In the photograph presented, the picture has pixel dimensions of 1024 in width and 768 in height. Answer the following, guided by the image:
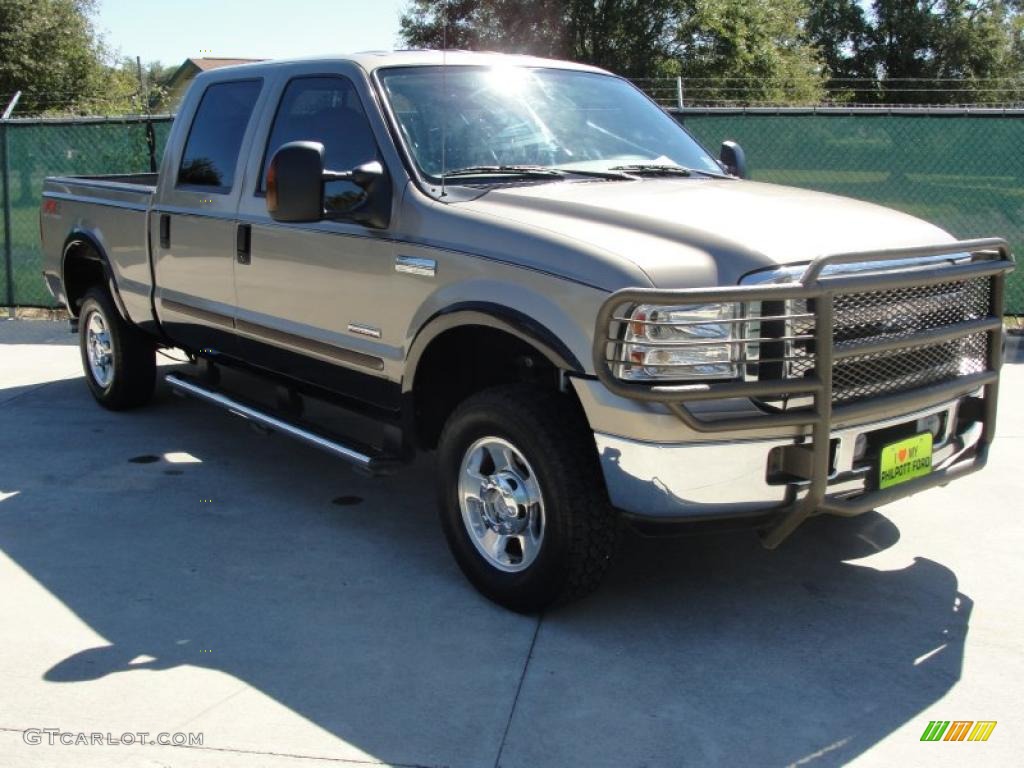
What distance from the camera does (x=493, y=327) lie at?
4445 millimetres

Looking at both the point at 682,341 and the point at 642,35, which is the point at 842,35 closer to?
the point at 642,35

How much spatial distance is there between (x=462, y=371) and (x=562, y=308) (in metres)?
1.02

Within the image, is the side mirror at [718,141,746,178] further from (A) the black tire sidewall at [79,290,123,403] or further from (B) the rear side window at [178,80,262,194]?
(A) the black tire sidewall at [79,290,123,403]

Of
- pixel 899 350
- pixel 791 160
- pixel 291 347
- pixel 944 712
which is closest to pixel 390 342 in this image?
pixel 291 347

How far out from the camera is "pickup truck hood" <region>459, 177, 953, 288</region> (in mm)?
3961

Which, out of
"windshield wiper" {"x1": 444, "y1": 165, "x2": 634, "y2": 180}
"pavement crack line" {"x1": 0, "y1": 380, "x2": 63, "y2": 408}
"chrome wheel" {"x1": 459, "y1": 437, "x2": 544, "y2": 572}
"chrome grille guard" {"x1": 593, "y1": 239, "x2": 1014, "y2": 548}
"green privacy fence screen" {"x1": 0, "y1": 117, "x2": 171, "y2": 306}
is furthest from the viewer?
"green privacy fence screen" {"x1": 0, "y1": 117, "x2": 171, "y2": 306}

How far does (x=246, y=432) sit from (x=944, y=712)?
4.58 metres

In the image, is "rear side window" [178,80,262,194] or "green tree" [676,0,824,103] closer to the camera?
"rear side window" [178,80,262,194]

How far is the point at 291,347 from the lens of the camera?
5.63m

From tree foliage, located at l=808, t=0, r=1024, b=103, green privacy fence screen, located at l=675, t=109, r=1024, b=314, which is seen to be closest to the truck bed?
green privacy fence screen, located at l=675, t=109, r=1024, b=314

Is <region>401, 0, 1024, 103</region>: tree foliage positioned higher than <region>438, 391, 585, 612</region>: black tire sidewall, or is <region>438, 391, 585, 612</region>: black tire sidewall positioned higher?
<region>401, 0, 1024, 103</region>: tree foliage

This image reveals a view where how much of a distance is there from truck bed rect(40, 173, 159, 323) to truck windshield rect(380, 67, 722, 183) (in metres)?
2.21

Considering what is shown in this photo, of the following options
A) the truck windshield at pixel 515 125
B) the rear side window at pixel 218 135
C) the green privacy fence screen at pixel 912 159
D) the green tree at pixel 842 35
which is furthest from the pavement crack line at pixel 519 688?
the green tree at pixel 842 35

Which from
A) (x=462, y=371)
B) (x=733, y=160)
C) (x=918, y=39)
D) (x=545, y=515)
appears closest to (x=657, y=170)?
(x=733, y=160)
